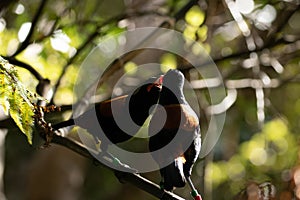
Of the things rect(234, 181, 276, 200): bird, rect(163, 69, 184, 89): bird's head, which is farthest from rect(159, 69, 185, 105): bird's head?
rect(234, 181, 276, 200): bird

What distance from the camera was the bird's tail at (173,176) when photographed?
53.0 inches

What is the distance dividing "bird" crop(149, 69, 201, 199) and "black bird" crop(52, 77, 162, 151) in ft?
0.23

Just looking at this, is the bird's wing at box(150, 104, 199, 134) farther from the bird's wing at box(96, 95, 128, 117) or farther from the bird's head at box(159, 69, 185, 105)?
the bird's wing at box(96, 95, 128, 117)

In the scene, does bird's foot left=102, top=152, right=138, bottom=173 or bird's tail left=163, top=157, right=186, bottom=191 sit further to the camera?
bird's foot left=102, top=152, right=138, bottom=173

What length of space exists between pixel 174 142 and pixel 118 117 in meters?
0.26

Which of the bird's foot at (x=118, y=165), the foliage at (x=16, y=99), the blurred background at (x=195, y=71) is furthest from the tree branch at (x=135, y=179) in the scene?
the foliage at (x=16, y=99)

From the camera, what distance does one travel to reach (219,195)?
152 inches

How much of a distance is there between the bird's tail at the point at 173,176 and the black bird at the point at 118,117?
188 mm

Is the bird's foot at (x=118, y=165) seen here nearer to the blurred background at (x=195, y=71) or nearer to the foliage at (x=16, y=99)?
the blurred background at (x=195, y=71)

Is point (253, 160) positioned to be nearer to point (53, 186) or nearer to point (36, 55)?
point (53, 186)

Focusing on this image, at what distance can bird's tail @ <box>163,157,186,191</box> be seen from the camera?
4.42ft

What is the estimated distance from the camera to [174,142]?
1.40m

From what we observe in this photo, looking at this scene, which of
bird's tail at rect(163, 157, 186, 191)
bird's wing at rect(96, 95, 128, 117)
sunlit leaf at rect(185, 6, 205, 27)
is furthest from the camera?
sunlit leaf at rect(185, 6, 205, 27)

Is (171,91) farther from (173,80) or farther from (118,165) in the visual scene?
(118,165)
